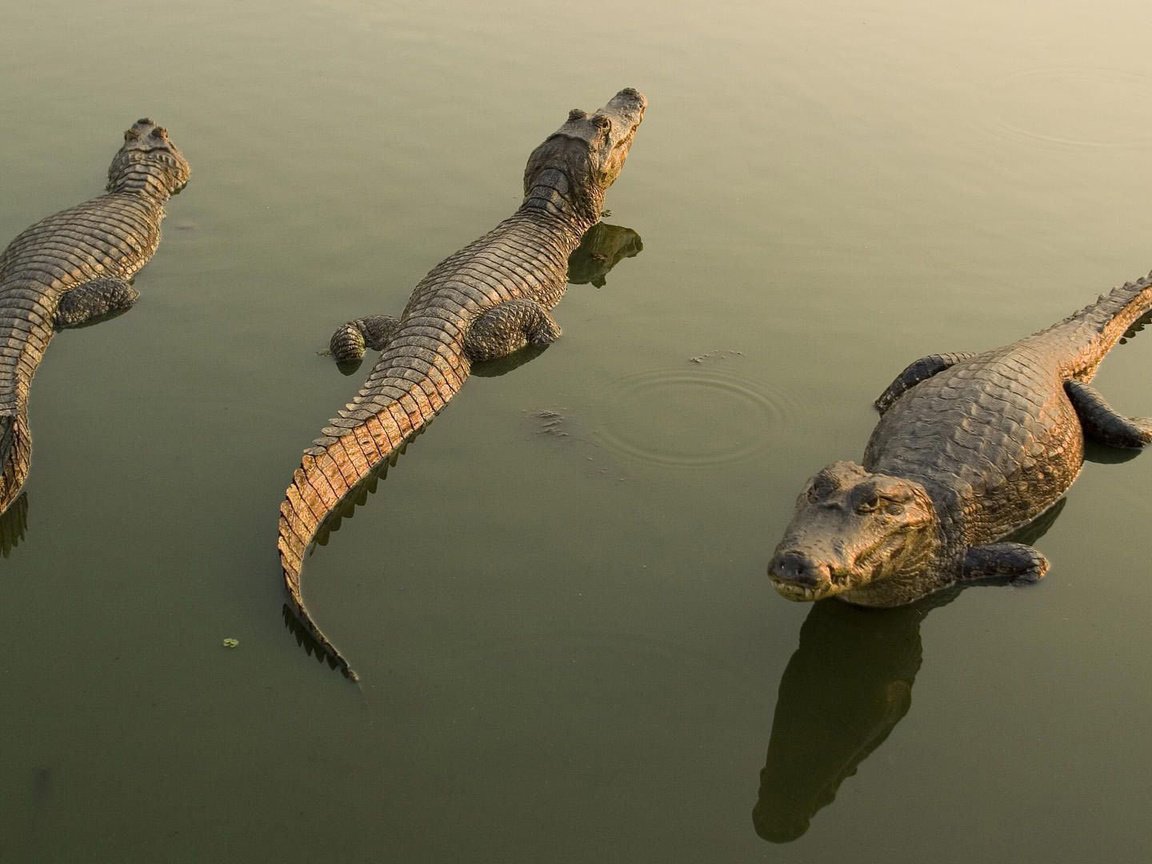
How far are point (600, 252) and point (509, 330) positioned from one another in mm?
1896

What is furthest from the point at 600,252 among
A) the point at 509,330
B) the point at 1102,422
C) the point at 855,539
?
the point at 855,539

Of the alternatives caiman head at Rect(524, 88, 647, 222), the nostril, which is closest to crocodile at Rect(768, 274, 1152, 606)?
the nostril

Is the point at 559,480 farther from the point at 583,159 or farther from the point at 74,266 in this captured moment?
the point at 74,266

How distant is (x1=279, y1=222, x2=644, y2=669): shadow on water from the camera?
17.0 ft

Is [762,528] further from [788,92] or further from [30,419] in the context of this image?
[788,92]

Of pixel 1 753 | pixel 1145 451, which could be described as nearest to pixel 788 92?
pixel 1145 451

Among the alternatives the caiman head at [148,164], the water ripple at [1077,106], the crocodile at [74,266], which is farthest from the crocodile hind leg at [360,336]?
the water ripple at [1077,106]

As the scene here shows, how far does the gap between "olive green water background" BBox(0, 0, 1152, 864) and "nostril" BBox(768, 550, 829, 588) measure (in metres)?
0.87

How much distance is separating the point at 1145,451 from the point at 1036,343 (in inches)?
33.4

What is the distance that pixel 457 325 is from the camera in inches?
285

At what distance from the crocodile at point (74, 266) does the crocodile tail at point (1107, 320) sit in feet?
19.7

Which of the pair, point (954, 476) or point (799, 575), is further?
point (954, 476)

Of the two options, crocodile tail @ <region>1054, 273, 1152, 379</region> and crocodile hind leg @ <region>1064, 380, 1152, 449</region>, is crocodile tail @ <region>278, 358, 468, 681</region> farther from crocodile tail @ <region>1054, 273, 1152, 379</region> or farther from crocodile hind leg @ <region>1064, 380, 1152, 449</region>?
crocodile tail @ <region>1054, 273, 1152, 379</region>

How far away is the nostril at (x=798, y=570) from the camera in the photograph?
167 inches
